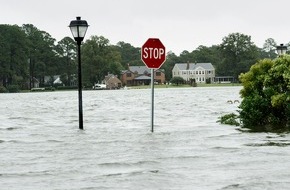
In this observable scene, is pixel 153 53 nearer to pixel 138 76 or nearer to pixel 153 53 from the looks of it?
pixel 153 53

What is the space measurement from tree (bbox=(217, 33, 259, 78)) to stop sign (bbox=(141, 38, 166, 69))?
152503 millimetres

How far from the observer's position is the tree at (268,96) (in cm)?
1741

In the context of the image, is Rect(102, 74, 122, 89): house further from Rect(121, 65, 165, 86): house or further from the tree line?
Rect(121, 65, 165, 86): house

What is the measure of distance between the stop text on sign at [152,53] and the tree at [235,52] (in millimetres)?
152520

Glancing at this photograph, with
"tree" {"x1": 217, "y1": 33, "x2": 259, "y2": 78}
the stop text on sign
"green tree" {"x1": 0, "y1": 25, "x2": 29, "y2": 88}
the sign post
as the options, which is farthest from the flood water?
"tree" {"x1": 217, "y1": 33, "x2": 259, "y2": 78}

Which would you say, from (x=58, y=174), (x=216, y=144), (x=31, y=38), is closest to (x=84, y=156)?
(x=58, y=174)

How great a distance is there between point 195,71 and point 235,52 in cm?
2046

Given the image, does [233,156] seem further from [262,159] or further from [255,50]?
[255,50]

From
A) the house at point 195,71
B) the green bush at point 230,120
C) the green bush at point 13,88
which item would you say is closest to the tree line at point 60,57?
the green bush at point 13,88

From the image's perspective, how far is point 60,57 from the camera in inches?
6353

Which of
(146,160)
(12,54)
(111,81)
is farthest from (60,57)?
(146,160)

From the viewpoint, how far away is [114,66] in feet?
531

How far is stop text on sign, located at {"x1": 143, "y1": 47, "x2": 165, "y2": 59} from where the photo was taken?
52.2 feet

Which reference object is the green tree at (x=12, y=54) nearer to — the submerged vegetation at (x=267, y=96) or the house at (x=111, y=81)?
the house at (x=111, y=81)
